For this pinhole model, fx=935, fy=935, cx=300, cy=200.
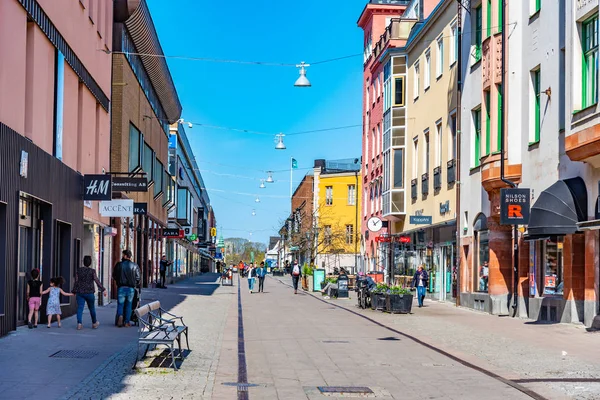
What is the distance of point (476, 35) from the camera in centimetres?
3198

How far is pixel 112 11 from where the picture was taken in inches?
1213

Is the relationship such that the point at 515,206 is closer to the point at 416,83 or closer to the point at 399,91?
the point at 416,83

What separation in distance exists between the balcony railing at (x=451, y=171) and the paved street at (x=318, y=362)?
11.9m

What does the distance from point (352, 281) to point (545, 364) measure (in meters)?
40.8

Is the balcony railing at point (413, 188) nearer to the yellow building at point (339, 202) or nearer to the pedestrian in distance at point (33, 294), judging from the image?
the pedestrian in distance at point (33, 294)

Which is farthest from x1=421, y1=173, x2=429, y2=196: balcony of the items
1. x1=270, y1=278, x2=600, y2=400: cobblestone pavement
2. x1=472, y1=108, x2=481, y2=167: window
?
x1=270, y1=278, x2=600, y2=400: cobblestone pavement

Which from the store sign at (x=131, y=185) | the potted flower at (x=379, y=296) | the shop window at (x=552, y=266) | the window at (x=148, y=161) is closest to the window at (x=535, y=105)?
the shop window at (x=552, y=266)

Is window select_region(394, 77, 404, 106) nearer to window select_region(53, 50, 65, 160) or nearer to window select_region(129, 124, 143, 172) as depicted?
window select_region(129, 124, 143, 172)

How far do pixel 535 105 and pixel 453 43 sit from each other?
10033mm

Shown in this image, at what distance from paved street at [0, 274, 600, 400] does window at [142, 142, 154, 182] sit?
62.7ft

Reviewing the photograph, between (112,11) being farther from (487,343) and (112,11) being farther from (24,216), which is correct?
(487,343)

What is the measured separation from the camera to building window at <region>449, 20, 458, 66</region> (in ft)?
117

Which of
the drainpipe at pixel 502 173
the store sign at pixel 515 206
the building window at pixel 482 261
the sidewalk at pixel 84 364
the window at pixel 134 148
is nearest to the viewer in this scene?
the sidewalk at pixel 84 364

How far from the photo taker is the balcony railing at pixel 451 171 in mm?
35438
